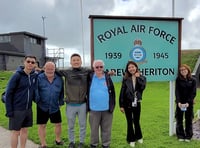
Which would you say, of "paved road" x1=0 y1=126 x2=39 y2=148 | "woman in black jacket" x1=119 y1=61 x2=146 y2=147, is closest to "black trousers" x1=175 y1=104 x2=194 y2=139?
"woman in black jacket" x1=119 y1=61 x2=146 y2=147

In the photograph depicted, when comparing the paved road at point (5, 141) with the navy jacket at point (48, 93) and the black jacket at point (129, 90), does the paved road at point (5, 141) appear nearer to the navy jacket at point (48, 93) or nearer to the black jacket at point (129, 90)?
the navy jacket at point (48, 93)

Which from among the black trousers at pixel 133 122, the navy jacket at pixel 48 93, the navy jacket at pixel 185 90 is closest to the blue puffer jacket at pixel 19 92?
the navy jacket at pixel 48 93

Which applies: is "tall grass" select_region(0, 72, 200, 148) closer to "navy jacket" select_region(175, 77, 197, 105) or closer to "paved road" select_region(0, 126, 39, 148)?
"paved road" select_region(0, 126, 39, 148)

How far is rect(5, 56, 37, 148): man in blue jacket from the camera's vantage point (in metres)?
5.17

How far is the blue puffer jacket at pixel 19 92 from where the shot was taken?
5.16 meters

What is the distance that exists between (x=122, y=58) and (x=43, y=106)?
1.97m

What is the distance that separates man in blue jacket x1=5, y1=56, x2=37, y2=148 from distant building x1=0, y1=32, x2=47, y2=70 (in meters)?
32.6

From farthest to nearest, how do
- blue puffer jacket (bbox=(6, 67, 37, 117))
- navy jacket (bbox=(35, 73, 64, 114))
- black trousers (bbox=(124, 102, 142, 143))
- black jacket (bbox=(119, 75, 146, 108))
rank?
black trousers (bbox=(124, 102, 142, 143)), black jacket (bbox=(119, 75, 146, 108)), navy jacket (bbox=(35, 73, 64, 114)), blue puffer jacket (bbox=(6, 67, 37, 117))

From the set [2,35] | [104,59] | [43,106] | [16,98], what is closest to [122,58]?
[104,59]

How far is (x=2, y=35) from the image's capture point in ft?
137

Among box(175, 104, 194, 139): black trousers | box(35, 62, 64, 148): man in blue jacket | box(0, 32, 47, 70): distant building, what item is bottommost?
box(175, 104, 194, 139): black trousers

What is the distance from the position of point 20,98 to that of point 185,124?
354 centimetres

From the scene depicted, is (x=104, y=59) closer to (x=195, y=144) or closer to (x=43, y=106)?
(x=43, y=106)

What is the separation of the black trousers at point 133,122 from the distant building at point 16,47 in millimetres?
32347
